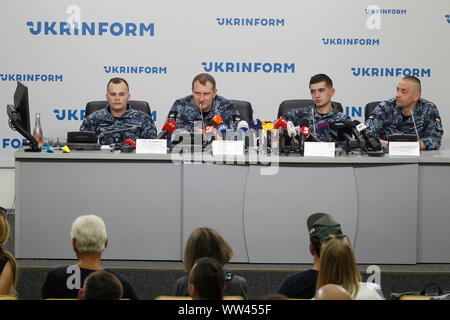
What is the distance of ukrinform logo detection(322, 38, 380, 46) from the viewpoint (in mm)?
6340

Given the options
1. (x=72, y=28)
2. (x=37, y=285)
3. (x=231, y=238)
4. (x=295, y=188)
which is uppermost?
(x=72, y=28)

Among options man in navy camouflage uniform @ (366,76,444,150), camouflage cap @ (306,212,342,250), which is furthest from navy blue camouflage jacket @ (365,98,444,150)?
camouflage cap @ (306,212,342,250)

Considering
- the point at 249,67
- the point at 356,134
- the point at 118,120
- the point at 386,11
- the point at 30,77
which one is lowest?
the point at 356,134

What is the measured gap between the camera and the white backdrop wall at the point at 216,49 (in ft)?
20.7

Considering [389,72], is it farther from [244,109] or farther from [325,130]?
[325,130]

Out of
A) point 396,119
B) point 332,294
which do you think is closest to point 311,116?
point 396,119

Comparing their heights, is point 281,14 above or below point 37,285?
above

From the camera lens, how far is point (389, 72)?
636 centimetres

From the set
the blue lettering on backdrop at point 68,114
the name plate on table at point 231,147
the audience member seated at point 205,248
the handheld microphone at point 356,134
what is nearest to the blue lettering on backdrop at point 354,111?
the handheld microphone at point 356,134

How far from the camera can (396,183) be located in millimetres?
4105

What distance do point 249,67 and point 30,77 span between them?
2230mm
